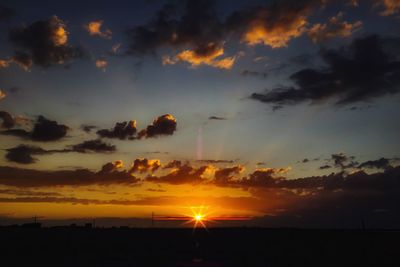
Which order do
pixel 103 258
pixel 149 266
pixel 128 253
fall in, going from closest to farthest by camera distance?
pixel 149 266
pixel 103 258
pixel 128 253

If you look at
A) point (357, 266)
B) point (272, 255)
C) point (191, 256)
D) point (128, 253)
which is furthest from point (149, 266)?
point (357, 266)

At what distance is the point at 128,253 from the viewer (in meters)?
65.0

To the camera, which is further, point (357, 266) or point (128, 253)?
point (128, 253)

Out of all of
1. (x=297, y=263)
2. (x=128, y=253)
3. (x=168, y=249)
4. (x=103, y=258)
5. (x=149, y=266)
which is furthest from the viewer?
(x=168, y=249)

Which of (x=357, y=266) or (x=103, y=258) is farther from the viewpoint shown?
(x=103, y=258)

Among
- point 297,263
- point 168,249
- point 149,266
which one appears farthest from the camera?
point 168,249

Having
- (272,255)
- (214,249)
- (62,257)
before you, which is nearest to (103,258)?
(62,257)

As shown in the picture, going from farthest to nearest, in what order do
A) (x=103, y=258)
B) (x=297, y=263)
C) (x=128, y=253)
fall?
(x=128, y=253) → (x=103, y=258) → (x=297, y=263)

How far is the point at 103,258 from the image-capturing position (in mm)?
58938

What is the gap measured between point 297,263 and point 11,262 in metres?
35.7

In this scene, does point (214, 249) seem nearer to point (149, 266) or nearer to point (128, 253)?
point (128, 253)

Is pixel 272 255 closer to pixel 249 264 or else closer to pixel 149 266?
pixel 249 264

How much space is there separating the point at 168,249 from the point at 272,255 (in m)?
16.9

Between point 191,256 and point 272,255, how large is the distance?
1172cm
